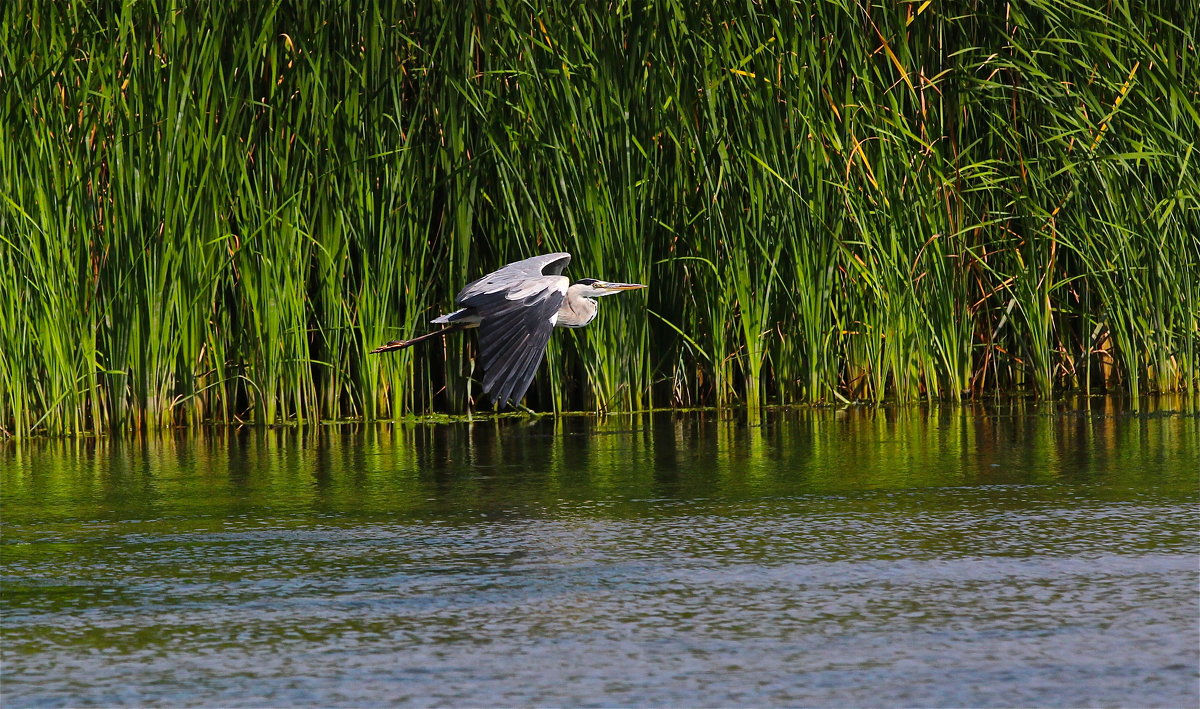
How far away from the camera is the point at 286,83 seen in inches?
246

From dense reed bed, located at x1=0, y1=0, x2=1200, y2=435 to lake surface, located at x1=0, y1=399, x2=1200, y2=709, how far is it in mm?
907

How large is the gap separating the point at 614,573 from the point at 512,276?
288 cm

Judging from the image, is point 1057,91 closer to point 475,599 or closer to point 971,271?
point 971,271

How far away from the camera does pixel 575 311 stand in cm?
609

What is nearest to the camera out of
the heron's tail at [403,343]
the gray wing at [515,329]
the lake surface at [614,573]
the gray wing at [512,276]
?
the lake surface at [614,573]

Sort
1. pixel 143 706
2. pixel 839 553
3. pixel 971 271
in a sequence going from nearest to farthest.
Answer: pixel 143 706
pixel 839 553
pixel 971 271

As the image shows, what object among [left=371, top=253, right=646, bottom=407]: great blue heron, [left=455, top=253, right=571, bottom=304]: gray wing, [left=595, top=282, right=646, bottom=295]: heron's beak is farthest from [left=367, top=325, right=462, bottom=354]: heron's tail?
[left=595, top=282, right=646, bottom=295]: heron's beak

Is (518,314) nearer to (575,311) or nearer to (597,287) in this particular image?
(575,311)

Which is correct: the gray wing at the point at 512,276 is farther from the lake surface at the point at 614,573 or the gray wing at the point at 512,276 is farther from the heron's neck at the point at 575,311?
the lake surface at the point at 614,573

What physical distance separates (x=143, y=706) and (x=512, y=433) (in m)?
3.76

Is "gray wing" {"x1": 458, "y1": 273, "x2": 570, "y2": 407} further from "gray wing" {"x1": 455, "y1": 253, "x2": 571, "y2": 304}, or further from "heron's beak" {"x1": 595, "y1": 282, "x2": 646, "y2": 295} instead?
"heron's beak" {"x1": 595, "y1": 282, "x2": 646, "y2": 295}

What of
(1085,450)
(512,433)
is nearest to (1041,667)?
(1085,450)

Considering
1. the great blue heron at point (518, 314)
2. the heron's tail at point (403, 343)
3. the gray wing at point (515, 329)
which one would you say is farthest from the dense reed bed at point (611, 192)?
the gray wing at point (515, 329)

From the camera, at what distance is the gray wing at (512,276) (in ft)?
19.2
